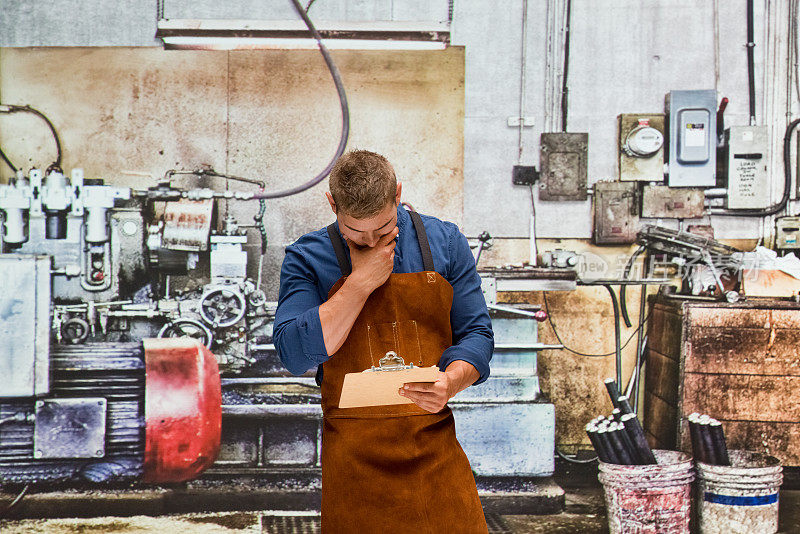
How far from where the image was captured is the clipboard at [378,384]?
1.35m

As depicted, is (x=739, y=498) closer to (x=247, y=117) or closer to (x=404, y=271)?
(x=404, y=271)

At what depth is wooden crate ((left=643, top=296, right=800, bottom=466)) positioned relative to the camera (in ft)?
10.9

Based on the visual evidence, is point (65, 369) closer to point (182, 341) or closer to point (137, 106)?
point (182, 341)

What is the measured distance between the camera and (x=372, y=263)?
4.61 ft

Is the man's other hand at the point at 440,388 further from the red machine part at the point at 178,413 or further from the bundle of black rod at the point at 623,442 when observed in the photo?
the red machine part at the point at 178,413

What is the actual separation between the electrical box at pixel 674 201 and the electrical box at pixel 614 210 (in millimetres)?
71

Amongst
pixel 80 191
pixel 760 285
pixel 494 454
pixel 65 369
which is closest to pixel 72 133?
pixel 80 191

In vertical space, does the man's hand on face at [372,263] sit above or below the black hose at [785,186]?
below

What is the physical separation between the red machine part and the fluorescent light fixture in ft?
4.93

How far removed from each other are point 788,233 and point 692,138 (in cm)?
68

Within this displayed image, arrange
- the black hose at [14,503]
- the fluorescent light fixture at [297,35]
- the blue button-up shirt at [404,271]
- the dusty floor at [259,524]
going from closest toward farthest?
the blue button-up shirt at [404,271] < the dusty floor at [259,524] < the black hose at [14,503] < the fluorescent light fixture at [297,35]

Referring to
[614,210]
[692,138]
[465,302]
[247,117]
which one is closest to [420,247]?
[465,302]

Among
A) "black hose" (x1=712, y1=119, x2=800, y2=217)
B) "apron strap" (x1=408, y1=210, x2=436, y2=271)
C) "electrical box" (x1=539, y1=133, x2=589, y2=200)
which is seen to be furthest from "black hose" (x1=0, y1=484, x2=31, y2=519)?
"black hose" (x1=712, y1=119, x2=800, y2=217)

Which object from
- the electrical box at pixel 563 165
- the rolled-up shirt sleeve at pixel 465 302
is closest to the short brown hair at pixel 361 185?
the rolled-up shirt sleeve at pixel 465 302
